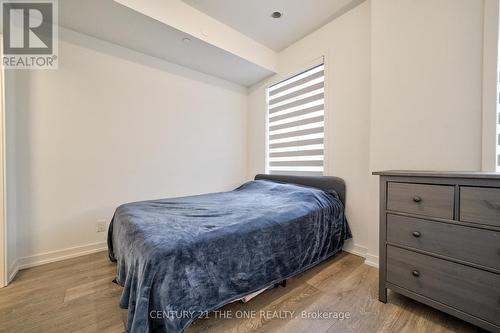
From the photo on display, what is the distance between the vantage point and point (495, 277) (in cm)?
99

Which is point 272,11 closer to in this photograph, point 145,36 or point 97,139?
point 145,36

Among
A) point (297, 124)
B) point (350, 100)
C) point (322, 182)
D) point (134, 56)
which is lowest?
point (322, 182)

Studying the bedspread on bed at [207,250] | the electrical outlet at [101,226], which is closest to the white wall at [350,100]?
the bedspread on bed at [207,250]

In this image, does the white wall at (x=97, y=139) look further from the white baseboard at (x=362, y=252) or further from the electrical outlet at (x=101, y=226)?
the white baseboard at (x=362, y=252)

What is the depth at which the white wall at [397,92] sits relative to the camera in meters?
1.45

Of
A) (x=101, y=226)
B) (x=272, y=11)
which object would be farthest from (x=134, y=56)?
(x=101, y=226)

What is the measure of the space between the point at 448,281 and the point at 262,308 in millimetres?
1095

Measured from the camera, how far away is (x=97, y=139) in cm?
223

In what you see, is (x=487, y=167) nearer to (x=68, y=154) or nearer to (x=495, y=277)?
(x=495, y=277)

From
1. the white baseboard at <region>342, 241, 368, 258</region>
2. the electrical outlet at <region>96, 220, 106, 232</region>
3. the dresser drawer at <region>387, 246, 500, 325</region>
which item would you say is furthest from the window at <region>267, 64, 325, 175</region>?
the electrical outlet at <region>96, 220, 106, 232</region>

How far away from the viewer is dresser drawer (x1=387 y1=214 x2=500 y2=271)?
1009 mm

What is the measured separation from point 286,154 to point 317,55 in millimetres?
1331

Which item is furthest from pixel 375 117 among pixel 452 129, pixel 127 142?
pixel 127 142

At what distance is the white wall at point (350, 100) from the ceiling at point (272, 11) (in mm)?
131
